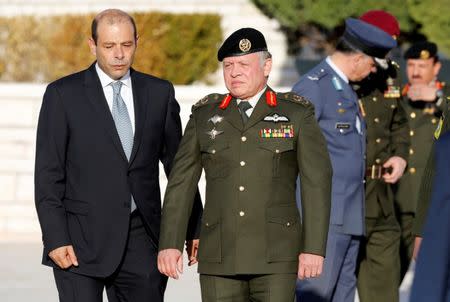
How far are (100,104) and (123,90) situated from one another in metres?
0.16

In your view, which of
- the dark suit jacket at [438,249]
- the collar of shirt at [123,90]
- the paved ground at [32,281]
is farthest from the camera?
the paved ground at [32,281]

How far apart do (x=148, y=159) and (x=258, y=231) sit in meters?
0.66

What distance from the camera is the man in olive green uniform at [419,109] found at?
1066 centimetres

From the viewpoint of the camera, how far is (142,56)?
18500 millimetres

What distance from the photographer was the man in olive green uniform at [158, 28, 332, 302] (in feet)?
22.7

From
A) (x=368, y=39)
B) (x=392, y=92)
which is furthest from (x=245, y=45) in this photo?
(x=392, y=92)

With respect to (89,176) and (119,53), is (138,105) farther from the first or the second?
(89,176)

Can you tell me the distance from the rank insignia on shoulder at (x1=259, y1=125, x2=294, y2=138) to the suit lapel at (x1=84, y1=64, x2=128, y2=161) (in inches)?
26.7

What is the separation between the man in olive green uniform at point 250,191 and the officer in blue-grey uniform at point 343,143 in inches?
63.8

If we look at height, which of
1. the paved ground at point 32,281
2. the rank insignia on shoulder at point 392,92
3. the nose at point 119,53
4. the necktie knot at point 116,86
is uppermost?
the nose at point 119,53

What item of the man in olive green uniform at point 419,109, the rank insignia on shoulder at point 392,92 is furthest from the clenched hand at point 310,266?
the man in olive green uniform at point 419,109

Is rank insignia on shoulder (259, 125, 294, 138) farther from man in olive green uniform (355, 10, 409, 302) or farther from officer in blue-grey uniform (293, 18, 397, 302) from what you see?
man in olive green uniform (355, 10, 409, 302)

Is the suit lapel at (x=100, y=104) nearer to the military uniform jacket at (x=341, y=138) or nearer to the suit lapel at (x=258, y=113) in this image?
the suit lapel at (x=258, y=113)

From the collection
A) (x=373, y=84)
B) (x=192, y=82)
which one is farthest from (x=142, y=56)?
(x=373, y=84)
